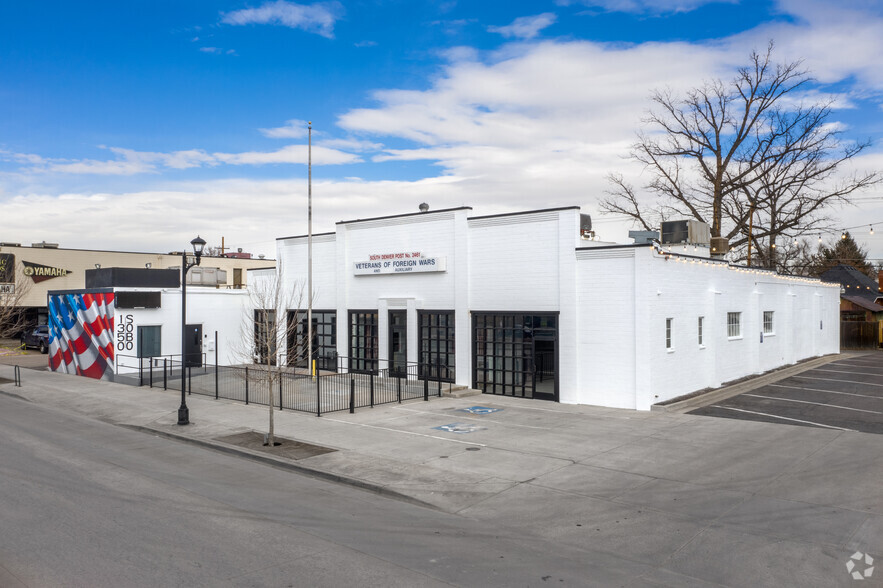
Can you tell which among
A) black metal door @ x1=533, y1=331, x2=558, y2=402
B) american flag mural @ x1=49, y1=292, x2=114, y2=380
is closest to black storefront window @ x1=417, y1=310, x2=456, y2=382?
black metal door @ x1=533, y1=331, x2=558, y2=402

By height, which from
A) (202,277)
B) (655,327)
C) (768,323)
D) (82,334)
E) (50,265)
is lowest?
(82,334)

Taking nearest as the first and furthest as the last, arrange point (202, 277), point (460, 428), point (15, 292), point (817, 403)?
point (460, 428), point (817, 403), point (202, 277), point (15, 292)

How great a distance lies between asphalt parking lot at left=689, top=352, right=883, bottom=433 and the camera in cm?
1841

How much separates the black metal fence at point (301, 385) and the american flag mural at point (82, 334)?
4.42ft

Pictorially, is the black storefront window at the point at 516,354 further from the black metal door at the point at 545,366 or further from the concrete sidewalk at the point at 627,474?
the concrete sidewalk at the point at 627,474

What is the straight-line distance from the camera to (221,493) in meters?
11.5

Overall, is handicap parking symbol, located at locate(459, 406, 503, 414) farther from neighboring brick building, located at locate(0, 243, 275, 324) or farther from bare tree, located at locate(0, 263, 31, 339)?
neighboring brick building, located at locate(0, 243, 275, 324)

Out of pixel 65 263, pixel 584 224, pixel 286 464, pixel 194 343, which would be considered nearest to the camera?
pixel 286 464

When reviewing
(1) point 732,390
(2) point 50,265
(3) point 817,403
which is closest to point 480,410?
(1) point 732,390

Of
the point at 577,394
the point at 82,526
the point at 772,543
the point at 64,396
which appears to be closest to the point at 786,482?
the point at 772,543

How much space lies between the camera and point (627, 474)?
12688 mm

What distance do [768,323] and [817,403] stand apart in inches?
421

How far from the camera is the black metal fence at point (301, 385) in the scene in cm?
→ 2147

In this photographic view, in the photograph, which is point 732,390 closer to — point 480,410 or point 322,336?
point 480,410
